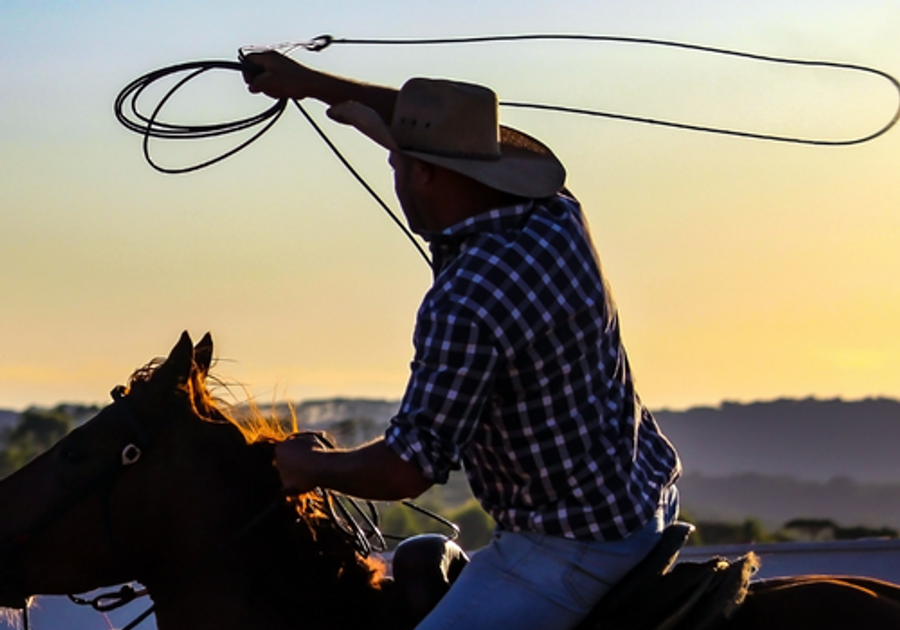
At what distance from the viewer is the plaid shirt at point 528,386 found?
394 cm

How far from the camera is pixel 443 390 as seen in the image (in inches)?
154

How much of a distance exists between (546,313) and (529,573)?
0.81 m

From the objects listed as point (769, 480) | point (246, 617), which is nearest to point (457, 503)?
point (769, 480)

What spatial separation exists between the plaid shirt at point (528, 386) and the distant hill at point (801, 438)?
112 ft

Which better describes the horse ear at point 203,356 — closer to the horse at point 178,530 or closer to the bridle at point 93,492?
the horse at point 178,530

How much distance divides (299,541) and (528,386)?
1215mm

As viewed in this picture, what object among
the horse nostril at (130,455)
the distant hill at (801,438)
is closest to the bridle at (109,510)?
the horse nostril at (130,455)

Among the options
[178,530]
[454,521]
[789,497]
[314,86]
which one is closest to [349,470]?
[178,530]

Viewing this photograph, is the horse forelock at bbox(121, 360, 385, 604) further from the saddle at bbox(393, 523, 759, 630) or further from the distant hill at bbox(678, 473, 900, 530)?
the distant hill at bbox(678, 473, 900, 530)

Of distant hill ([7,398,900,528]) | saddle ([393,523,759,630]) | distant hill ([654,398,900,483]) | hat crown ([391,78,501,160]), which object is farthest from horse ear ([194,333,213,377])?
distant hill ([654,398,900,483])

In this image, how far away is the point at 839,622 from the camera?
4090 millimetres

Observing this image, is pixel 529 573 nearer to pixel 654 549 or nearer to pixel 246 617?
pixel 654 549

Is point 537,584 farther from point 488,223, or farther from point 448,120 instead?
point 448,120

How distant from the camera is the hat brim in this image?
14.0 feet
